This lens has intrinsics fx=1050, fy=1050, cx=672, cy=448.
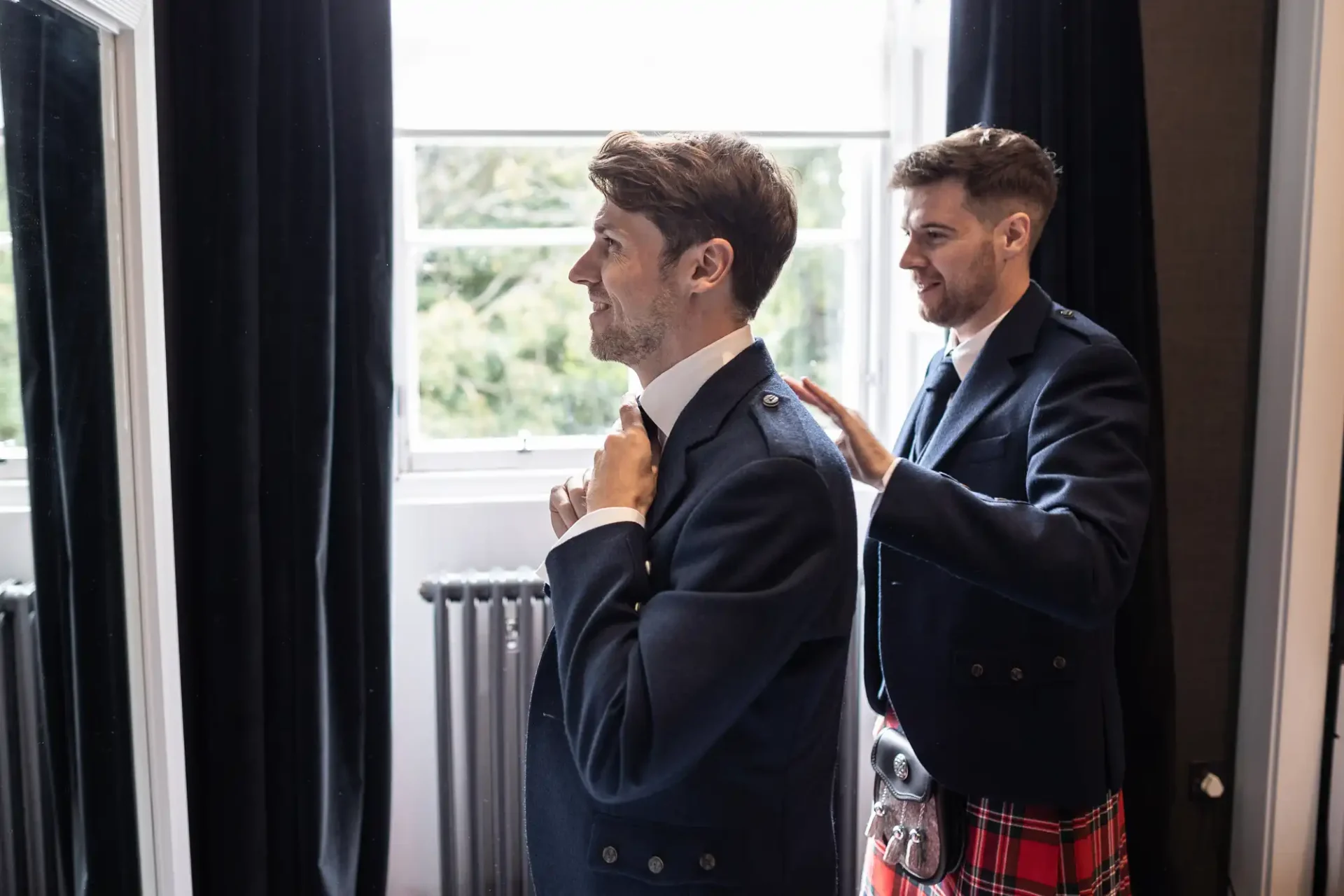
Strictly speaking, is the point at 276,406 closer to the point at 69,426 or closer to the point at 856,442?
the point at 69,426

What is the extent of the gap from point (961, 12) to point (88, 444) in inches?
65.6

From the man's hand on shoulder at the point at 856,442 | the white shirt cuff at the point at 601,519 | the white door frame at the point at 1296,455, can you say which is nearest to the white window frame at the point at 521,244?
the white door frame at the point at 1296,455


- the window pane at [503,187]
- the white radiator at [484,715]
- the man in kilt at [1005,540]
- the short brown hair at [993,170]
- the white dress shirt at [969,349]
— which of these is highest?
the window pane at [503,187]

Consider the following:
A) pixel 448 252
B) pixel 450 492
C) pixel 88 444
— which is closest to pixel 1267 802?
pixel 450 492

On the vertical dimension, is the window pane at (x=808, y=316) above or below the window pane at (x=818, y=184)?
below

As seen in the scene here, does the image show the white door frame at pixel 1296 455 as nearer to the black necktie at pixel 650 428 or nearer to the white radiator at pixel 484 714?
the white radiator at pixel 484 714

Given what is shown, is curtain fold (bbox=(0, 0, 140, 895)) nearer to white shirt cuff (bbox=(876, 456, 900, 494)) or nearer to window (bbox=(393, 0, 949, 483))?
window (bbox=(393, 0, 949, 483))

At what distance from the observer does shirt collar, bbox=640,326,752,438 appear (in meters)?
1.08

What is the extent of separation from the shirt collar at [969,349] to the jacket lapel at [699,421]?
0.53 m

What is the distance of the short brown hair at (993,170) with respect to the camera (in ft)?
4.80

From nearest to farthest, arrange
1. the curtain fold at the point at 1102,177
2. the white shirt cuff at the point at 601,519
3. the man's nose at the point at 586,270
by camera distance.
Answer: the white shirt cuff at the point at 601,519 < the man's nose at the point at 586,270 < the curtain fold at the point at 1102,177

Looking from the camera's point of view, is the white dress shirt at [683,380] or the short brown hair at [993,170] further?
the short brown hair at [993,170]

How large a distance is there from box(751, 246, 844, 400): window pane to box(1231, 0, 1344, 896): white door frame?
2.90 ft

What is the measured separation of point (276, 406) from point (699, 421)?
1.10 m
